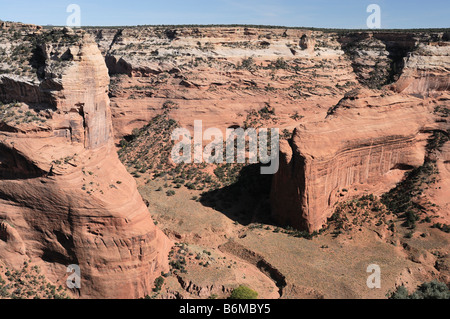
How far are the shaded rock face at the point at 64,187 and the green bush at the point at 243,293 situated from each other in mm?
Answer: 6189

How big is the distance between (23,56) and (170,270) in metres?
16.3

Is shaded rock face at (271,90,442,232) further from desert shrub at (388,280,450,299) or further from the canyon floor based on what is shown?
desert shrub at (388,280,450,299)

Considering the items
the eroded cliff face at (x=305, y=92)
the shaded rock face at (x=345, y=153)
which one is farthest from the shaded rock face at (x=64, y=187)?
the eroded cliff face at (x=305, y=92)

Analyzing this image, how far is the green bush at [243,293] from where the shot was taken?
81.8ft

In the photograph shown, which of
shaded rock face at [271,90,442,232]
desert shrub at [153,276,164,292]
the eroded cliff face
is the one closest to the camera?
desert shrub at [153,276,164,292]

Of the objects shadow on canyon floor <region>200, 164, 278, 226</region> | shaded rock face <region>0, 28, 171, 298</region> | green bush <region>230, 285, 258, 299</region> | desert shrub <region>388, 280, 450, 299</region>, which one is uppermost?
shaded rock face <region>0, 28, 171, 298</region>

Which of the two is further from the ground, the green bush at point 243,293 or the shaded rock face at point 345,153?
the shaded rock face at point 345,153

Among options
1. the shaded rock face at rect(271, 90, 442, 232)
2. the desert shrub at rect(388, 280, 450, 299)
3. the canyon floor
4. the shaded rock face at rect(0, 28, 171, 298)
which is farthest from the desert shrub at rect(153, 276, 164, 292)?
the desert shrub at rect(388, 280, 450, 299)

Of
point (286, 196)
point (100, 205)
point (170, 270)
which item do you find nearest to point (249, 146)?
point (286, 196)

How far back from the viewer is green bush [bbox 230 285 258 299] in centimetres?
2492

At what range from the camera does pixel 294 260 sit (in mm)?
30188

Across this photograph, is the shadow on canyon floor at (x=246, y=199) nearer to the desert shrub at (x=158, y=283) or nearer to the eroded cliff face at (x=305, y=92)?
the eroded cliff face at (x=305, y=92)

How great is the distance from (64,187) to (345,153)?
23003 millimetres

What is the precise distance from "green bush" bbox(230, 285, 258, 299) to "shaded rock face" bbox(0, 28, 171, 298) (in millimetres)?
6189
